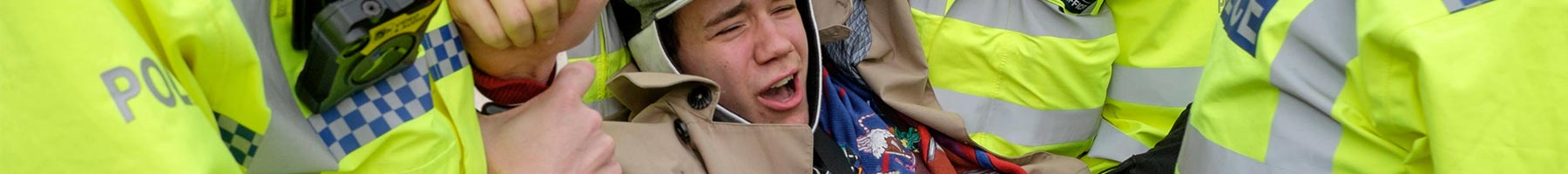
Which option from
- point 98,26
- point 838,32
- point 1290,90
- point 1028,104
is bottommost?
point 1028,104

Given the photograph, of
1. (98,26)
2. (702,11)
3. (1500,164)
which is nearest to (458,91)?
(98,26)

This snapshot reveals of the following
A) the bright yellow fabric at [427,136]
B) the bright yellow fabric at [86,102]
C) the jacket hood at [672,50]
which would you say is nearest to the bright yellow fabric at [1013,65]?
the jacket hood at [672,50]

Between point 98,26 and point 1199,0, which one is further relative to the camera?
point 1199,0

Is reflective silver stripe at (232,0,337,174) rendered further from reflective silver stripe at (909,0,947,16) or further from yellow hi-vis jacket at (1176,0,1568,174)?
reflective silver stripe at (909,0,947,16)

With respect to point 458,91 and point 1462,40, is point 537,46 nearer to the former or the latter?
point 458,91

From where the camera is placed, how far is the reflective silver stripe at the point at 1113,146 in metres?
3.30

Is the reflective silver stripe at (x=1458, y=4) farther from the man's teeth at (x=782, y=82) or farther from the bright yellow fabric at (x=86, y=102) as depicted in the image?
the man's teeth at (x=782, y=82)

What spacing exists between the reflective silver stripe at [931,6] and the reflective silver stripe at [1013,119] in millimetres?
162

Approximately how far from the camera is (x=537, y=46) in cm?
158

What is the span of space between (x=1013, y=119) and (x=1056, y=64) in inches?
5.4

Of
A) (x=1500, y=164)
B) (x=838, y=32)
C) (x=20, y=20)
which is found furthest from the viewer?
(x=838, y=32)

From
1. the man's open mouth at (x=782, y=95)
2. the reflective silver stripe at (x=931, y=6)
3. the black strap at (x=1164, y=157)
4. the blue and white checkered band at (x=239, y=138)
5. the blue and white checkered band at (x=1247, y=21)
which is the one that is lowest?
the reflective silver stripe at (x=931, y=6)

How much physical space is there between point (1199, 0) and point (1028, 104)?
389 mm

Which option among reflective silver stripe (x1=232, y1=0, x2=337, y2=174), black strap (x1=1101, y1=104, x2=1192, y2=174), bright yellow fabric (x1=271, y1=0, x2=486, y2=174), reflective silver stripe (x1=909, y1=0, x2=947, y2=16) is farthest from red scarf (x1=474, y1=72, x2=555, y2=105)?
reflective silver stripe (x1=909, y1=0, x2=947, y2=16)
